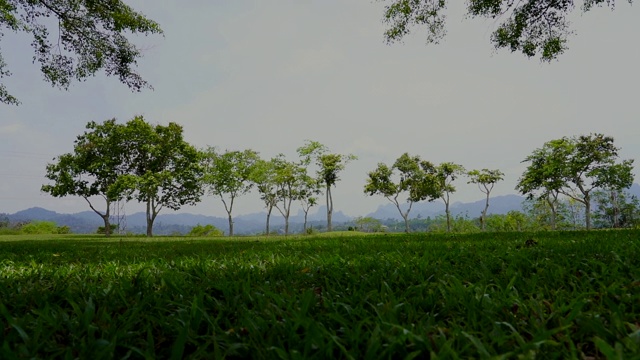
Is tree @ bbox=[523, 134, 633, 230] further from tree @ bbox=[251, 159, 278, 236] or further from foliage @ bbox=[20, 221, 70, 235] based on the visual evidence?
foliage @ bbox=[20, 221, 70, 235]

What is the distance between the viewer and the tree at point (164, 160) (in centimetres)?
3831

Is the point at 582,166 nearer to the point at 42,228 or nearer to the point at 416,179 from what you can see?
the point at 416,179

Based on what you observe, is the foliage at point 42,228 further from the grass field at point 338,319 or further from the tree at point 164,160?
the grass field at point 338,319

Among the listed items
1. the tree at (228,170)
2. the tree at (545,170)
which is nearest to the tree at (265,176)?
the tree at (228,170)

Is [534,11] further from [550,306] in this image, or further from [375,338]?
[375,338]

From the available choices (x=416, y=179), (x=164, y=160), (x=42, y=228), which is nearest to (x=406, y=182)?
(x=416, y=179)

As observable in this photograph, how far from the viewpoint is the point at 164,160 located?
40219 mm

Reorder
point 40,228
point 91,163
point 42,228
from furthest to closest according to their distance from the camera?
point 42,228 → point 40,228 → point 91,163

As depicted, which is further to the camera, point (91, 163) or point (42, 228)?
point (42, 228)

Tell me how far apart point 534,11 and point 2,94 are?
16.7 meters

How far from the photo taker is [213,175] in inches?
1870

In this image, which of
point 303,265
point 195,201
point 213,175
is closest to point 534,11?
point 303,265

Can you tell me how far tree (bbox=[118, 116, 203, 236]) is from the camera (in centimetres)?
3831

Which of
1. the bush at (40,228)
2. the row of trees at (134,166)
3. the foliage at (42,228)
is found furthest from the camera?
the foliage at (42,228)
